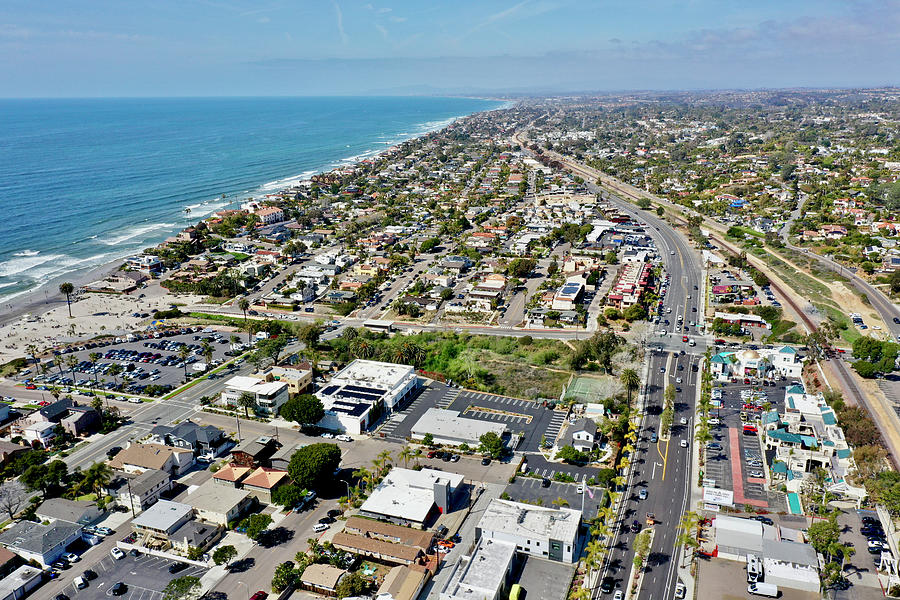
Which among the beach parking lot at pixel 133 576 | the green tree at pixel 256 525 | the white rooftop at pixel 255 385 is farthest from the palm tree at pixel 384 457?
the beach parking lot at pixel 133 576

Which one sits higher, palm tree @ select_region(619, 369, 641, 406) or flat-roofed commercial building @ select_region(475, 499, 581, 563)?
palm tree @ select_region(619, 369, 641, 406)

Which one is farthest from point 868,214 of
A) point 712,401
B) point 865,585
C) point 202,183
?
point 202,183

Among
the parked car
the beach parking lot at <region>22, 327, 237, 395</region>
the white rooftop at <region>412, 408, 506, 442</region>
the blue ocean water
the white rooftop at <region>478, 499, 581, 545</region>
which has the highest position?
the blue ocean water

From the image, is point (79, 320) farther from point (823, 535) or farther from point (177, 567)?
point (823, 535)

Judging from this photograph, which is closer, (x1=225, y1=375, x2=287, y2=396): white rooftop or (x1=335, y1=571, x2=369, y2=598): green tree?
(x1=335, y1=571, x2=369, y2=598): green tree

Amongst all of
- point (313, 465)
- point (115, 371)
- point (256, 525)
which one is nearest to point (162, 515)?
point (256, 525)

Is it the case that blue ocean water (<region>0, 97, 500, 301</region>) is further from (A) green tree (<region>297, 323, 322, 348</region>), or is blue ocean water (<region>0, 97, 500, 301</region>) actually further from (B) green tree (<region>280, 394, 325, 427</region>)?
(B) green tree (<region>280, 394, 325, 427</region>)

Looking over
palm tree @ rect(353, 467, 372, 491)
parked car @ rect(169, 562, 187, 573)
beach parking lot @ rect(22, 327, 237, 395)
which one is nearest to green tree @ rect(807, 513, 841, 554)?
palm tree @ rect(353, 467, 372, 491)

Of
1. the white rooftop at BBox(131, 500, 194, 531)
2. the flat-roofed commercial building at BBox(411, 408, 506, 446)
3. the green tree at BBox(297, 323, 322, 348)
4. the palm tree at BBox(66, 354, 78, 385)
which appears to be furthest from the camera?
the green tree at BBox(297, 323, 322, 348)

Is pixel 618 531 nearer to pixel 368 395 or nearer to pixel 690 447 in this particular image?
pixel 690 447
